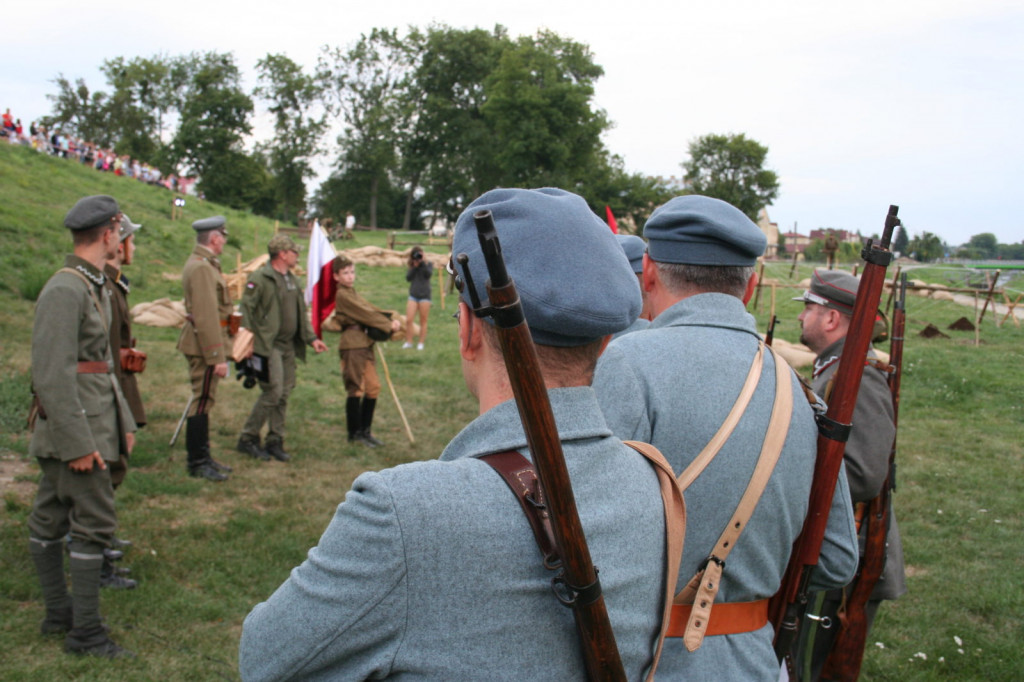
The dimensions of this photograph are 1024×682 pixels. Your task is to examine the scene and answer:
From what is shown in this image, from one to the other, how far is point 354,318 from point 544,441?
8.26 meters

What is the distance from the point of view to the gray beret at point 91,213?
4.51m

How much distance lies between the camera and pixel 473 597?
3.92 ft

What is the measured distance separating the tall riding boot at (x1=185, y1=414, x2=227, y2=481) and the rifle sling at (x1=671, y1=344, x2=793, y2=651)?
648 cm

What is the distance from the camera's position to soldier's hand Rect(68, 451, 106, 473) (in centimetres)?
429

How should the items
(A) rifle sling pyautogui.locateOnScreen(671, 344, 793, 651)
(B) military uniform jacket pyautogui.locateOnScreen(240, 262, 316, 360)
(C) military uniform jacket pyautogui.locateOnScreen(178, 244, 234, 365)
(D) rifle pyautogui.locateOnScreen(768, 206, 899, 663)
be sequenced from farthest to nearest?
(B) military uniform jacket pyautogui.locateOnScreen(240, 262, 316, 360)
(C) military uniform jacket pyautogui.locateOnScreen(178, 244, 234, 365)
(D) rifle pyautogui.locateOnScreen(768, 206, 899, 663)
(A) rifle sling pyautogui.locateOnScreen(671, 344, 793, 651)

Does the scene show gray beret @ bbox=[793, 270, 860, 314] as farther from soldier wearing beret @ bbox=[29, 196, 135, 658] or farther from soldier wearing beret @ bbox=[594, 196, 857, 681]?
soldier wearing beret @ bbox=[29, 196, 135, 658]

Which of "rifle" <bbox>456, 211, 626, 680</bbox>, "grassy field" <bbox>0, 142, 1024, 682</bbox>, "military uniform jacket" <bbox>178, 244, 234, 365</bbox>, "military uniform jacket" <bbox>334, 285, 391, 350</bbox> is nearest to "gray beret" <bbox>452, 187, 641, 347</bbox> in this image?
"rifle" <bbox>456, 211, 626, 680</bbox>

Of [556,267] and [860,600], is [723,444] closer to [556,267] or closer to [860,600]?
[556,267]

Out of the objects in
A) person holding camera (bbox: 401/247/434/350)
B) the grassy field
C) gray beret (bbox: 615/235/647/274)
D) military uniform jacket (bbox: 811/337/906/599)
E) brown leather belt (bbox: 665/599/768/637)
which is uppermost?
gray beret (bbox: 615/235/647/274)

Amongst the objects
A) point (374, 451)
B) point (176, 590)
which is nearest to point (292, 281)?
point (374, 451)

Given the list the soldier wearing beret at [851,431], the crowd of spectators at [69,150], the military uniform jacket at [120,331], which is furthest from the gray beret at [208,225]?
the crowd of spectators at [69,150]

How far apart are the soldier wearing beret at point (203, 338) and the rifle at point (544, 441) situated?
22.0 feet

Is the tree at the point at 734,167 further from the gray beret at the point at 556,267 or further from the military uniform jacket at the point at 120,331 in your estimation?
the gray beret at the point at 556,267

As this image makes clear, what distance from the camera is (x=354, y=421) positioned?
370 inches
